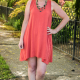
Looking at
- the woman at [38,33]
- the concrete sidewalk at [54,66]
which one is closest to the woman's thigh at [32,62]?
the woman at [38,33]

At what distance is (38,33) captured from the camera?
271 cm

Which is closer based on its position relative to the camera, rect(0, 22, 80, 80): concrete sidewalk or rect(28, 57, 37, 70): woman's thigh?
rect(28, 57, 37, 70): woman's thigh

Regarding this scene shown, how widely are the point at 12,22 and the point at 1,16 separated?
4299 millimetres

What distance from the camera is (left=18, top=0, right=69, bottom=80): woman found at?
266 cm

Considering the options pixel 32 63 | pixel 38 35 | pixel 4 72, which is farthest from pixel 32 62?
pixel 4 72

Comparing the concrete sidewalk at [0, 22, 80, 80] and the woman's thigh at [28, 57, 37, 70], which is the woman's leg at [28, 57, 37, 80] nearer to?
the woman's thigh at [28, 57, 37, 70]

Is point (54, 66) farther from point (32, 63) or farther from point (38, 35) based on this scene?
point (38, 35)

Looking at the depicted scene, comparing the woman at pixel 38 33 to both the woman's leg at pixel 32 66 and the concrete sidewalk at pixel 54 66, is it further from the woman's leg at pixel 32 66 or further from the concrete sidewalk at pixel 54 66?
the concrete sidewalk at pixel 54 66

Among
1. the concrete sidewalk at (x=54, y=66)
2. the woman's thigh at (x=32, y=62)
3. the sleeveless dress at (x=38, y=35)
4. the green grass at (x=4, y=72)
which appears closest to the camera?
the sleeveless dress at (x=38, y=35)

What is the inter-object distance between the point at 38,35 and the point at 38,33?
0.10ft

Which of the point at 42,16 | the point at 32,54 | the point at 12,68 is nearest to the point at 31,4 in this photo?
the point at 42,16

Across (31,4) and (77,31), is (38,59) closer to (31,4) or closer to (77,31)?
(31,4)

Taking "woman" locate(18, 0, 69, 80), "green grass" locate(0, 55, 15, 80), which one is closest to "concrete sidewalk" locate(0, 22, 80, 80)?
"green grass" locate(0, 55, 15, 80)

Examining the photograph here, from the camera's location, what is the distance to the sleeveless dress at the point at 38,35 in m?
2.65
